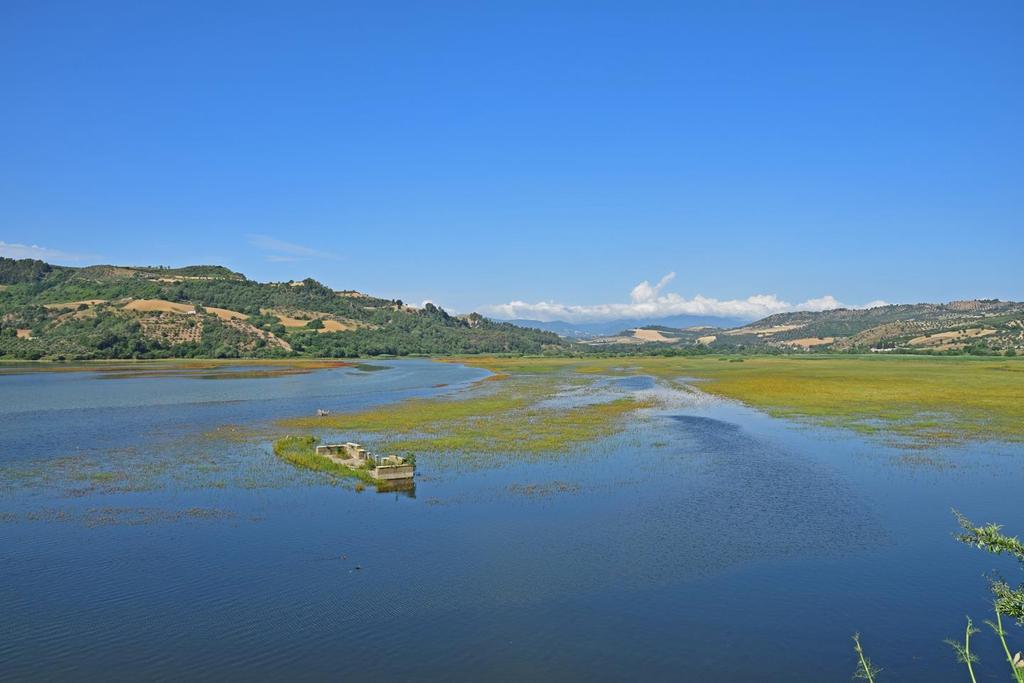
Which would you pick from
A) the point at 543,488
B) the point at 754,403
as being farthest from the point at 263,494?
the point at 754,403

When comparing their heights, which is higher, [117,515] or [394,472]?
[394,472]

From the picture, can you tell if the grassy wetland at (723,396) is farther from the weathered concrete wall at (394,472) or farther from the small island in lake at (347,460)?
the weathered concrete wall at (394,472)

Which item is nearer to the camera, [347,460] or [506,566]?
[506,566]

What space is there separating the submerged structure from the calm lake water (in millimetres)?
2678

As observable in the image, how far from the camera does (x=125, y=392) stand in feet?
315

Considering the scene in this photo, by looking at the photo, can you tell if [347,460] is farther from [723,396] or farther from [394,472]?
[723,396]

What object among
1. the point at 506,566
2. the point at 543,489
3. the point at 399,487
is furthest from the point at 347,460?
the point at 506,566

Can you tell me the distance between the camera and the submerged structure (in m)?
39.3

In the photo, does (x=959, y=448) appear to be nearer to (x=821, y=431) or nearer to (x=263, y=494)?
(x=821, y=431)

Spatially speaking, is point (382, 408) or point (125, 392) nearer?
point (382, 408)

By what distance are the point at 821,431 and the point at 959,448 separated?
10.6 m

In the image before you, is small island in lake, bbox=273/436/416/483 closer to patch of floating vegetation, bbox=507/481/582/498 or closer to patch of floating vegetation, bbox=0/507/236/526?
patch of floating vegetation, bbox=507/481/582/498

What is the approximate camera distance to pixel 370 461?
4197 centimetres

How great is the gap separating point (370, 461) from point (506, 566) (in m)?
18.1
